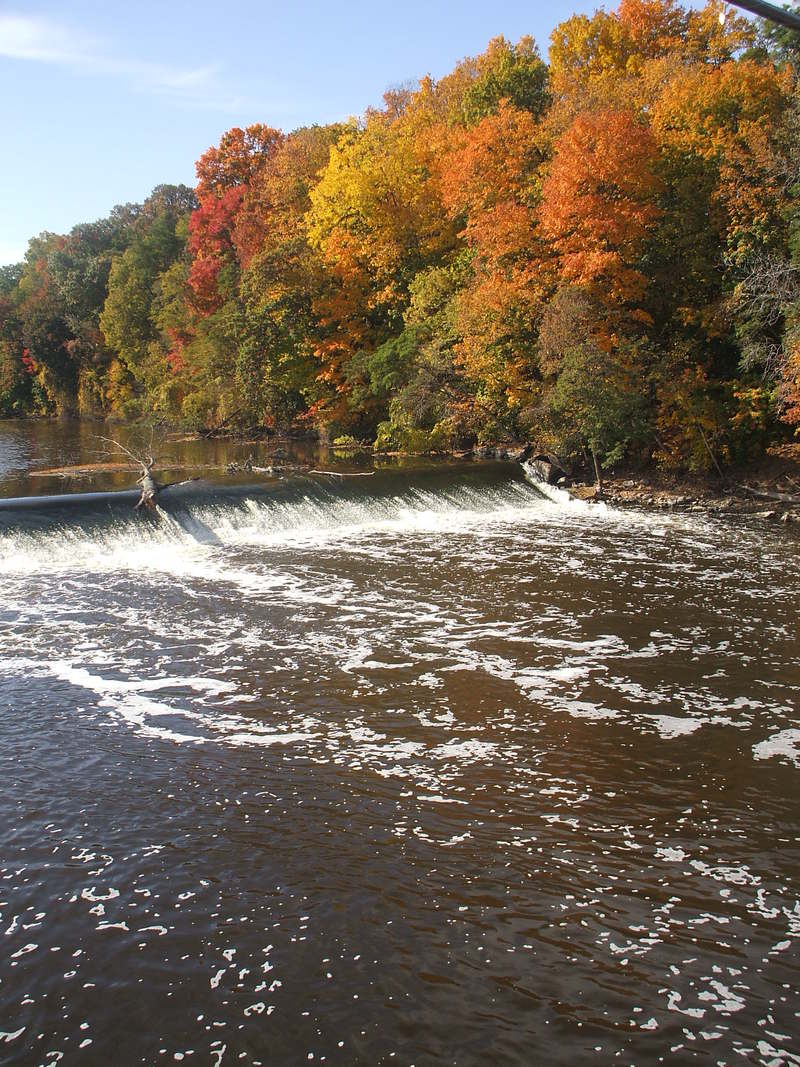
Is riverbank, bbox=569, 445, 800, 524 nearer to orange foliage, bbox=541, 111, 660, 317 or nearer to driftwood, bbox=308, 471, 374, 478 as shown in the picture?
orange foliage, bbox=541, 111, 660, 317

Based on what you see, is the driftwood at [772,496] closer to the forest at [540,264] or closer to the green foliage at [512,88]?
the forest at [540,264]

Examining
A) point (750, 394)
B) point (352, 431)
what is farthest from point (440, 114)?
point (750, 394)

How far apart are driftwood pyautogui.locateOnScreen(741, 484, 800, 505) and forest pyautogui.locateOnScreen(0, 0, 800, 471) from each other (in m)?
1.42

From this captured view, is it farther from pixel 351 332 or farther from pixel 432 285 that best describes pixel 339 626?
pixel 351 332

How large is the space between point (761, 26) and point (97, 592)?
1518 inches

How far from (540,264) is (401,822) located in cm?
1888

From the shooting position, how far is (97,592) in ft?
39.7

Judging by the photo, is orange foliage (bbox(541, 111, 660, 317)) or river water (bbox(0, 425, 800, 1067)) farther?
orange foliage (bbox(541, 111, 660, 317))

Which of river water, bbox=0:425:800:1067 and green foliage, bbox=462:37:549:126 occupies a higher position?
green foliage, bbox=462:37:549:126

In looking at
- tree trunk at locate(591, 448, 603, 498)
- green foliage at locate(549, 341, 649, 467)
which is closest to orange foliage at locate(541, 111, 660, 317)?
green foliage at locate(549, 341, 649, 467)

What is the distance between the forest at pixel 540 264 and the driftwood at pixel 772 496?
1420 millimetres

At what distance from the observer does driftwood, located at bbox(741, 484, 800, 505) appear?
18.3m

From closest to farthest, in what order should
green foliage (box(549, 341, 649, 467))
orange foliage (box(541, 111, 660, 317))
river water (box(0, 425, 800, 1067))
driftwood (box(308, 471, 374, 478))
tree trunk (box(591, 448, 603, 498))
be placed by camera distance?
river water (box(0, 425, 800, 1067)) → green foliage (box(549, 341, 649, 467)) → orange foliage (box(541, 111, 660, 317)) → tree trunk (box(591, 448, 603, 498)) → driftwood (box(308, 471, 374, 478))

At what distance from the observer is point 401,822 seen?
5.76 m
